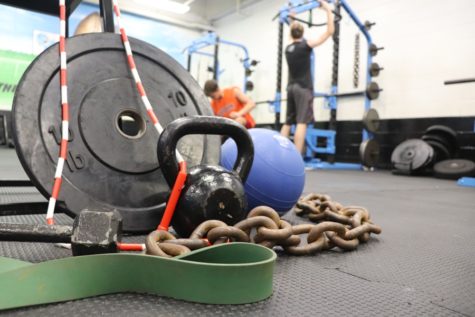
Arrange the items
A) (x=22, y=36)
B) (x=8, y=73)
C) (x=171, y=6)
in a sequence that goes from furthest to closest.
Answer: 1. (x=171, y=6)
2. (x=22, y=36)
3. (x=8, y=73)

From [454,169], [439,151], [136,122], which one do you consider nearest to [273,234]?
[136,122]

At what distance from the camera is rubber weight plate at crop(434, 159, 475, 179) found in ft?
12.6

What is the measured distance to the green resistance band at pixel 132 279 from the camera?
569 mm

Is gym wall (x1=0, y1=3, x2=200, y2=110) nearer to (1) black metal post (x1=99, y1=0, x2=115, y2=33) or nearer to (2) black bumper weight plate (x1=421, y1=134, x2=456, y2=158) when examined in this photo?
(1) black metal post (x1=99, y1=0, x2=115, y2=33)

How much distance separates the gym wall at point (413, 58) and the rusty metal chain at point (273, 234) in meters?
3.96

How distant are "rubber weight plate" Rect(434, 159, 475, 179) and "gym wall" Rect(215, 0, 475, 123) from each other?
67cm

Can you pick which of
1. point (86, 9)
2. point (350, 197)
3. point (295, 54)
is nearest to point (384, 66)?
point (295, 54)

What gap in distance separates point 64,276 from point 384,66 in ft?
17.5

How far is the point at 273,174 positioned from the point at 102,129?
1.95ft

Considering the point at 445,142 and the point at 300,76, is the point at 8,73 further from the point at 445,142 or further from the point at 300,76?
the point at 445,142

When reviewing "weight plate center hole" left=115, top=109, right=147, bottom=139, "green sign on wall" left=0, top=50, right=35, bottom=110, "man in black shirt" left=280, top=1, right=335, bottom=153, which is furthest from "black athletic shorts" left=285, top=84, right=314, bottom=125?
"green sign on wall" left=0, top=50, right=35, bottom=110

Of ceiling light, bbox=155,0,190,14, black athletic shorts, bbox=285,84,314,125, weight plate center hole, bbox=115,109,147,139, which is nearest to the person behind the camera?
weight plate center hole, bbox=115,109,147,139

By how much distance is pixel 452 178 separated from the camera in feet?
12.9

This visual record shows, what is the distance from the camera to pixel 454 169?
3926mm
